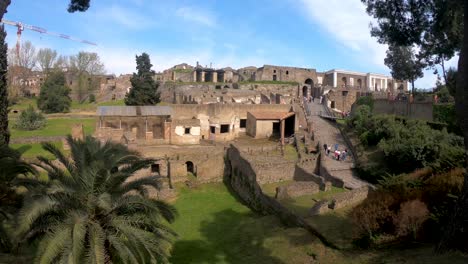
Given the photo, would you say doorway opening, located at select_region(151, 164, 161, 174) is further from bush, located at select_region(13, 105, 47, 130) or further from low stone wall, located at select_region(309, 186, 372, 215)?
bush, located at select_region(13, 105, 47, 130)

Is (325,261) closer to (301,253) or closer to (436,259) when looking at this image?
(301,253)

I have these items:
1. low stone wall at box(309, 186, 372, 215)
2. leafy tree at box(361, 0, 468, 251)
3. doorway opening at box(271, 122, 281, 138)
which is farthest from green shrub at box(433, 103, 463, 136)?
leafy tree at box(361, 0, 468, 251)

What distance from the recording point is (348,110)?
45969 mm

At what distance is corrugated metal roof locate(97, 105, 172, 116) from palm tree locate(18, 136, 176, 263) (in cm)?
2111

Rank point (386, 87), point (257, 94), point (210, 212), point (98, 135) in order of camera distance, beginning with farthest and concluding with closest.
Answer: point (386, 87) → point (257, 94) → point (98, 135) → point (210, 212)

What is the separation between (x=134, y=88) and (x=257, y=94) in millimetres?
13249

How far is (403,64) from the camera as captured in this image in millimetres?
42656

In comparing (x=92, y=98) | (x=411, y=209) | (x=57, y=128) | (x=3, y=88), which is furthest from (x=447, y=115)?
(x=92, y=98)

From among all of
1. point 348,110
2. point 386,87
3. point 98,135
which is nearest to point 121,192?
point 98,135

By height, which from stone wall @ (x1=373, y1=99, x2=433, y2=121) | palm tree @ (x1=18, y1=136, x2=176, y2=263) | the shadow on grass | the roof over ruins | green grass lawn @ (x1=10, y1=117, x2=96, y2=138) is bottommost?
the shadow on grass

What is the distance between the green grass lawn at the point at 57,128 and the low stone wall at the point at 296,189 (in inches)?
704

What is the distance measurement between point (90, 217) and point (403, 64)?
40.1 metres

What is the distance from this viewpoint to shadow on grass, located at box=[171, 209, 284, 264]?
15875 mm

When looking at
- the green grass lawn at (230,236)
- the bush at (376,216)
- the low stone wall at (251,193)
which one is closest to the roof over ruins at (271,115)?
the low stone wall at (251,193)
